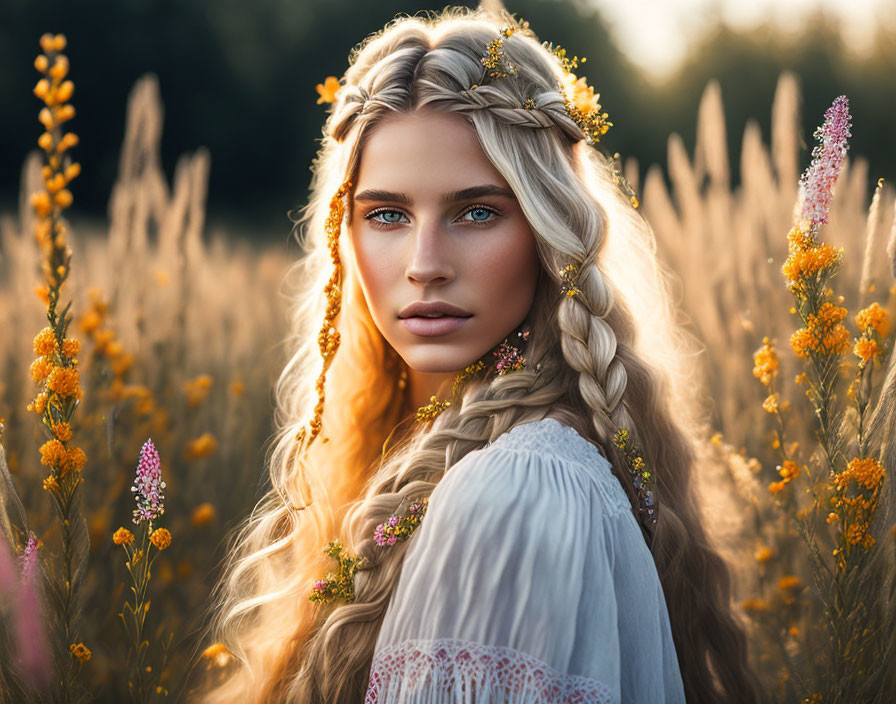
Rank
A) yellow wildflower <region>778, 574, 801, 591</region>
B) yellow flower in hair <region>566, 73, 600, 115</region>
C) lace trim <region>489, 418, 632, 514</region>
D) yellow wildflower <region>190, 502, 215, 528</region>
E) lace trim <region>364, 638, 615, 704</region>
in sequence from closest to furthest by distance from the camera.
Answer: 1. lace trim <region>364, 638, 615, 704</region>
2. lace trim <region>489, 418, 632, 514</region>
3. yellow flower in hair <region>566, 73, 600, 115</region>
4. yellow wildflower <region>778, 574, 801, 591</region>
5. yellow wildflower <region>190, 502, 215, 528</region>

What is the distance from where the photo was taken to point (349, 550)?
161 cm

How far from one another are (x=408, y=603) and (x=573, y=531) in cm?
28

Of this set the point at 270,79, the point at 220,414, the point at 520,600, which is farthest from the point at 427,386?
the point at 270,79

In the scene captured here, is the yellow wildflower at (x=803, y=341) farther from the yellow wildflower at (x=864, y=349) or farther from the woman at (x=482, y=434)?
the woman at (x=482, y=434)

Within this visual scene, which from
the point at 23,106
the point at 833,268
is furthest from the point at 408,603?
the point at 23,106

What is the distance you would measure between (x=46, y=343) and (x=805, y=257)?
146 cm

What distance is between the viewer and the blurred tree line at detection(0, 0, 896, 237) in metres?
11.6

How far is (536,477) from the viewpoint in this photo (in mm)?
1322

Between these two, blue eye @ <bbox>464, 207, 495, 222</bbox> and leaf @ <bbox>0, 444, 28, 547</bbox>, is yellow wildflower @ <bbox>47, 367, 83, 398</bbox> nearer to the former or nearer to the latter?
leaf @ <bbox>0, 444, 28, 547</bbox>

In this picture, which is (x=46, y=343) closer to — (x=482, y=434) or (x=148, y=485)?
(x=148, y=485)

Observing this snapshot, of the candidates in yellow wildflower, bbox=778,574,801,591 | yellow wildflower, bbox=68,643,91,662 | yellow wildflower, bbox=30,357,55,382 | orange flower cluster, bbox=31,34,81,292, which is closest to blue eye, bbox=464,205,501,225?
orange flower cluster, bbox=31,34,81,292

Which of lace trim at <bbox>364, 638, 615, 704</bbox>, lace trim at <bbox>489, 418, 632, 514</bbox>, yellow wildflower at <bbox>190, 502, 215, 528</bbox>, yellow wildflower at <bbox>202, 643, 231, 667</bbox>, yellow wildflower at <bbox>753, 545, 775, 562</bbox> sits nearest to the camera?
lace trim at <bbox>364, 638, 615, 704</bbox>

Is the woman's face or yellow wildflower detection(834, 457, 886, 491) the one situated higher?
the woman's face

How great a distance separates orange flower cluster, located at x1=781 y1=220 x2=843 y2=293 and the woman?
338mm
